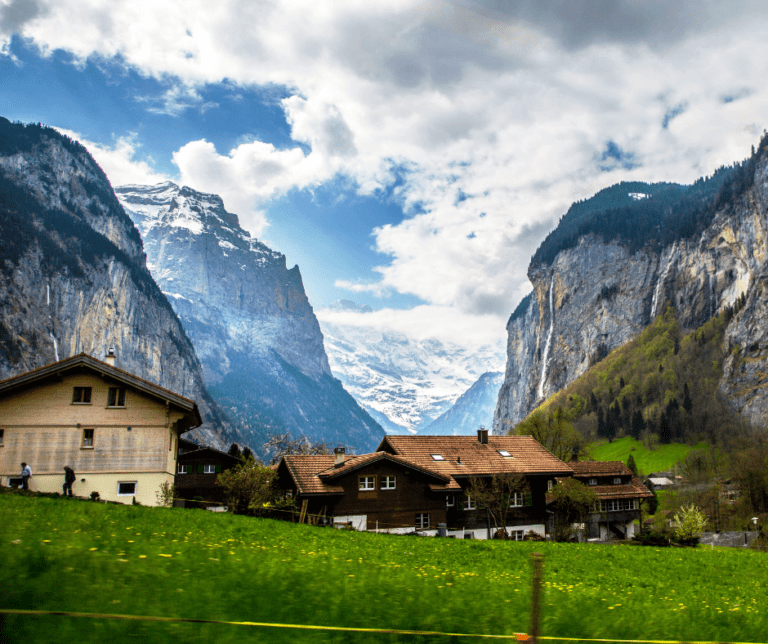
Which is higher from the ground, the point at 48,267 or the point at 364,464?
the point at 48,267

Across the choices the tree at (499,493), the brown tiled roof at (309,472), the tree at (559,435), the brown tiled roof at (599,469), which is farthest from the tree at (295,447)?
the tree at (499,493)

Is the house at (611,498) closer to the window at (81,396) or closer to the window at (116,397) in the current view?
the window at (116,397)

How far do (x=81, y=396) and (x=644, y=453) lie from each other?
161 metres

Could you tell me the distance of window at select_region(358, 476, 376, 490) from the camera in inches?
1721

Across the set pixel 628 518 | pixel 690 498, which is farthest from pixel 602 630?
pixel 690 498

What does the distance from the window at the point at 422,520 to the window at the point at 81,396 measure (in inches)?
986

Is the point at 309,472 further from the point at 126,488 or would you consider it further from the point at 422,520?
the point at 126,488

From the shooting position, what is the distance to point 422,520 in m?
45.0

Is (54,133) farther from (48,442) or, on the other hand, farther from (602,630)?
(602,630)

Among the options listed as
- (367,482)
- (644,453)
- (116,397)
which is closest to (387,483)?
(367,482)

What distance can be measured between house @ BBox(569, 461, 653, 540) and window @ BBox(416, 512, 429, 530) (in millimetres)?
28463

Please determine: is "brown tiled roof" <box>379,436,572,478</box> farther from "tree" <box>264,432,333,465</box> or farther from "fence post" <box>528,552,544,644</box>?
"fence post" <box>528,552,544,644</box>

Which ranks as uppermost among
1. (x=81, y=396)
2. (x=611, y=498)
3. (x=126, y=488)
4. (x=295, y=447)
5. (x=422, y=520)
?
(x=81, y=396)

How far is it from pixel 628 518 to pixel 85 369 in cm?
6220
